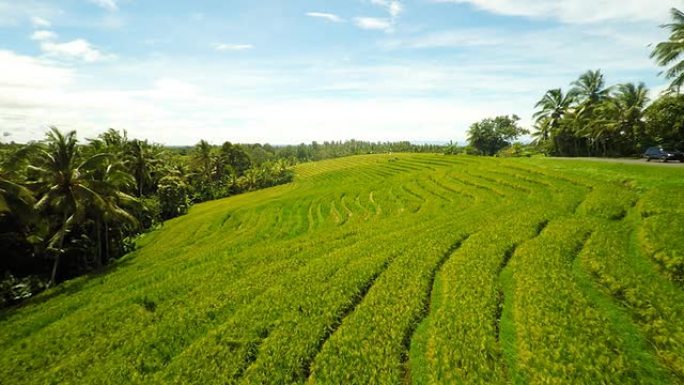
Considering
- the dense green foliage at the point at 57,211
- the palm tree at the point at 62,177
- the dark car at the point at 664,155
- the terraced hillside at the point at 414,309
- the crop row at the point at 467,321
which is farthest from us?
the dark car at the point at 664,155

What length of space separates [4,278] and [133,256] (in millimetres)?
10758

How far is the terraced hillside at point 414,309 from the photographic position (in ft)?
29.3

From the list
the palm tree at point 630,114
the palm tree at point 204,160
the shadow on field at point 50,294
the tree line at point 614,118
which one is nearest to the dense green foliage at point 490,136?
the tree line at point 614,118

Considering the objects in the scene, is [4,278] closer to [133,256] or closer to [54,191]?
[54,191]

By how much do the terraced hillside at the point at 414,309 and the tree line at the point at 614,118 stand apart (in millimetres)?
18785

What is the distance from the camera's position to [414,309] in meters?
11.5

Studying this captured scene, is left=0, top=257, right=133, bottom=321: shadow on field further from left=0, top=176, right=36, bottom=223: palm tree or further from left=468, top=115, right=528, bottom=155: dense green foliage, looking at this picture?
left=468, top=115, right=528, bottom=155: dense green foliage

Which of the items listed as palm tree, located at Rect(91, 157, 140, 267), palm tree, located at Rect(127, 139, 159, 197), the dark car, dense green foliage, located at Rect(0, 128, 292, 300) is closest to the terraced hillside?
dense green foliage, located at Rect(0, 128, 292, 300)

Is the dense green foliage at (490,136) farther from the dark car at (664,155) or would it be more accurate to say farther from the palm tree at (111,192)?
the palm tree at (111,192)

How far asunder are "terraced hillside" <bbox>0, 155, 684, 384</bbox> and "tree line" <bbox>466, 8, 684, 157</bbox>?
18785 mm

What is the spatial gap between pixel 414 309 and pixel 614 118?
4935cm

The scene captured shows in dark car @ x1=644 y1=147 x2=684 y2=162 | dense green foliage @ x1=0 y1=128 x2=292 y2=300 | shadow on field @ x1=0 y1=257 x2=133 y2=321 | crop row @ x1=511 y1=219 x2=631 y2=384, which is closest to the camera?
crop row @ x1=511 y1=219 x2=631 y2=384

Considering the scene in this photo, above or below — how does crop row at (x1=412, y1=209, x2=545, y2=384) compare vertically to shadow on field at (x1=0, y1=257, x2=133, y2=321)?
above

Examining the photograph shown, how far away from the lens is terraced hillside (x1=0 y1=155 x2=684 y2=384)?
893 cm
